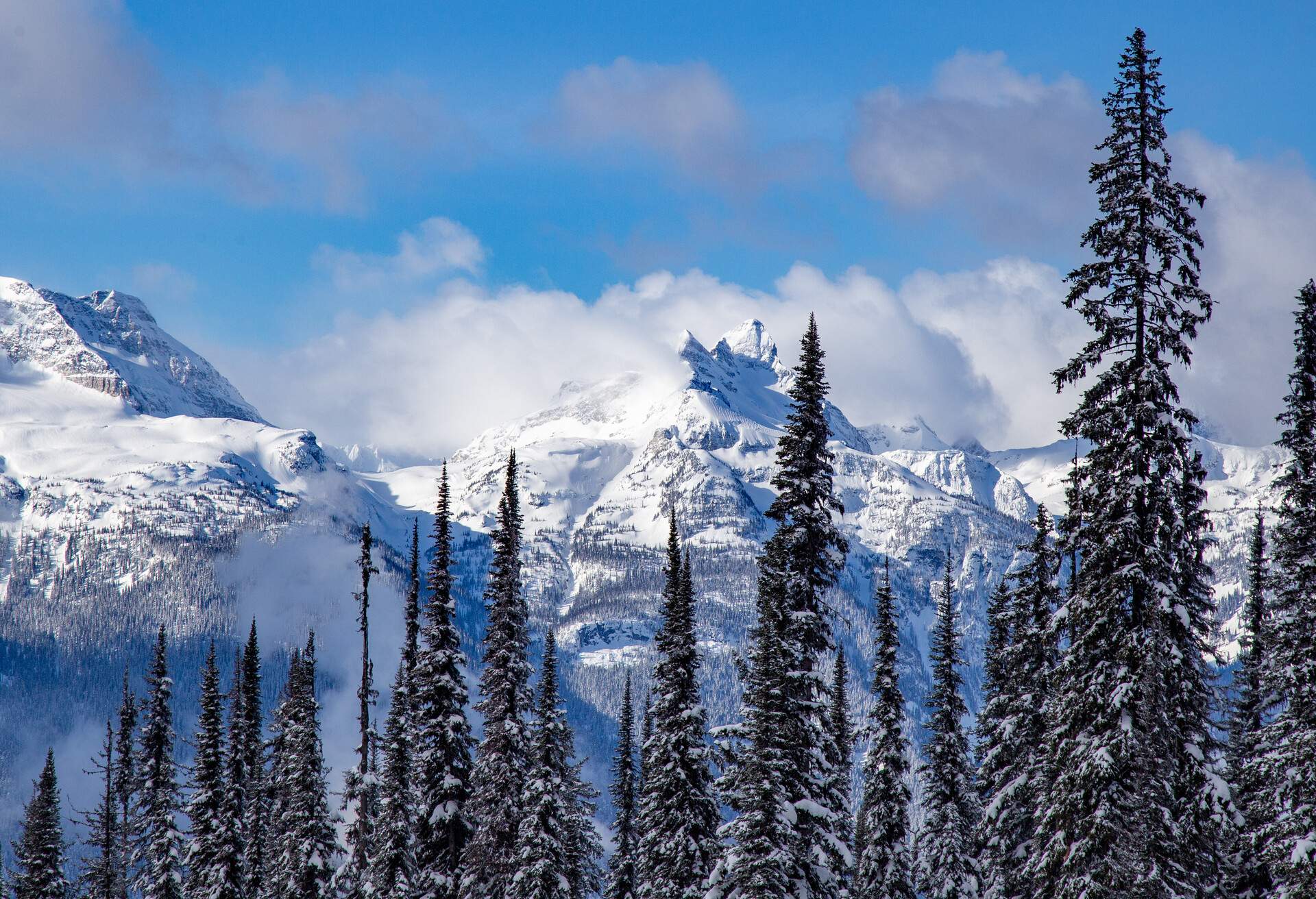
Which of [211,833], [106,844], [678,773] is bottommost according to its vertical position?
[106,844]

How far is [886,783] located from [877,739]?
6.04ft

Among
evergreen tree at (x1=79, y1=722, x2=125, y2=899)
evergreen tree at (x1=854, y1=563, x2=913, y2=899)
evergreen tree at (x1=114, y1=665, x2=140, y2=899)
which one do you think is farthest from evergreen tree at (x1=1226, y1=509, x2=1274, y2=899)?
evergreen tree at (x1=114, y1=665, x2=140, y2=899)

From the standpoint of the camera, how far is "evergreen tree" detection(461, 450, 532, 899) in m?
46.3

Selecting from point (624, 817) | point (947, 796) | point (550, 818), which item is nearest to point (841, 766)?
point (550, 818)

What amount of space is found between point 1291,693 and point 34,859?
61.9 metres

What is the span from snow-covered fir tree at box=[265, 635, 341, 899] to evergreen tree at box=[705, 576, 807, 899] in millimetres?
27676

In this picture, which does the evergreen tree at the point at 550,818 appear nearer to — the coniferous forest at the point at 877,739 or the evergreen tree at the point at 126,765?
the coniferous forest at the point at 877,739

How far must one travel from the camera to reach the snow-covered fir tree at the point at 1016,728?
131ft

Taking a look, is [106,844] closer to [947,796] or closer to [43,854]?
[43,854]

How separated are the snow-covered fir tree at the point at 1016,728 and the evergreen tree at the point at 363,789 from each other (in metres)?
22.0

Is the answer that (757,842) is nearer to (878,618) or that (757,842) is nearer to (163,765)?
(878,618)

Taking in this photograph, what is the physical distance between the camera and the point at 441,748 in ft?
150

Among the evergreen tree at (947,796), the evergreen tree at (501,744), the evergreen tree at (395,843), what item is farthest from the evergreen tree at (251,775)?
the evergreen tree at (947,796)

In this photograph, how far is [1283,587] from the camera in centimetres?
3164
